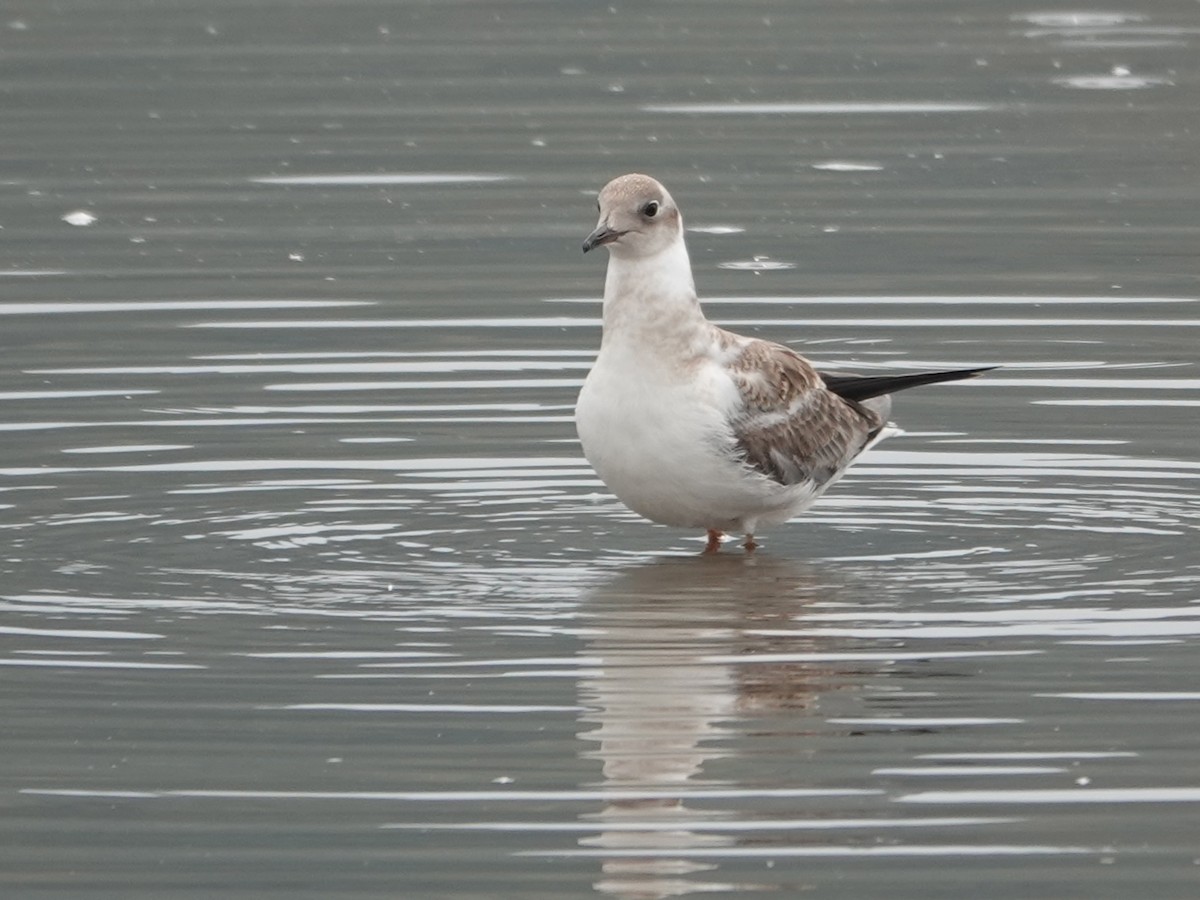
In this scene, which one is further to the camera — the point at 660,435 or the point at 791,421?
the point at 791,421

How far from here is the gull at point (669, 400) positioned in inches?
404

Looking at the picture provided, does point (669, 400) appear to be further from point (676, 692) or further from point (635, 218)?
point (676, 692)

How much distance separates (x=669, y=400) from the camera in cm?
1027

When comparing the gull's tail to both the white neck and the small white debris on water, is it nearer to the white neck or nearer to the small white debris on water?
the white neck

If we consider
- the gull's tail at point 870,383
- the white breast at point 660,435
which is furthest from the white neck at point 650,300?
the gull's tail at point 870,383

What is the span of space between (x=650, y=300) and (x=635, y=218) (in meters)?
0.29

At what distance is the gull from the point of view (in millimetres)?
10250

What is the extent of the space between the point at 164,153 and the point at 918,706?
12.8 metres

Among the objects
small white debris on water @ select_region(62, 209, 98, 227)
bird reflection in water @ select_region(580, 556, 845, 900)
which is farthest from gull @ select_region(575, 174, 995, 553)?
small white debris on water @ select_region(62, 209, 98, 227)

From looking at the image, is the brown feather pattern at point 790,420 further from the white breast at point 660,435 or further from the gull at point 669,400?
the white breast at point 660,435

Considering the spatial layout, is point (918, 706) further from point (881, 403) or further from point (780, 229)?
point (780, 229)

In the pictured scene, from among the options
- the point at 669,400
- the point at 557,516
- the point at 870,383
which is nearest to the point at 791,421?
the point at 870,383

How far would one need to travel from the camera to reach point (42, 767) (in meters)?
8.28

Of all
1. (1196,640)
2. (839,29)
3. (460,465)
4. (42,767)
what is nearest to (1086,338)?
(460,465)
